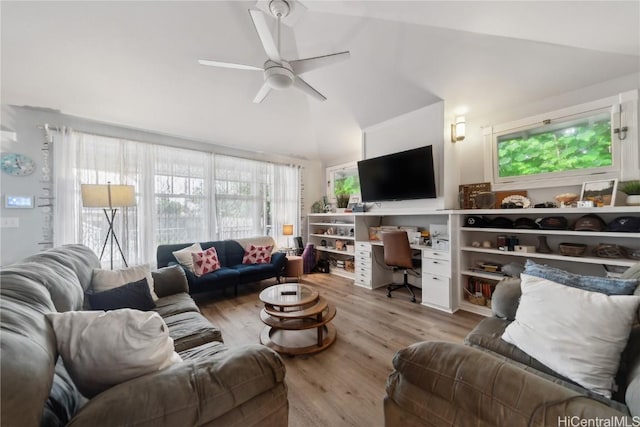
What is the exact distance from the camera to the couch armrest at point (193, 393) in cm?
66

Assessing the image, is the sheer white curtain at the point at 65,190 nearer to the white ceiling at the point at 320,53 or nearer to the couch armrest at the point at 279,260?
the white ceiling at the point at 320,53

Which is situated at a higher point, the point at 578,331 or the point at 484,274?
the point at 578,331

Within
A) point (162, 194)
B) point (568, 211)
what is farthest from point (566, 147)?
point (162, 194)

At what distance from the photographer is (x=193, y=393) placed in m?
0.75

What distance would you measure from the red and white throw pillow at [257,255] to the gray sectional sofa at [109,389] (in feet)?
9.22

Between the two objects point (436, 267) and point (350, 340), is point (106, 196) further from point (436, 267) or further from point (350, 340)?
point (436, 267)

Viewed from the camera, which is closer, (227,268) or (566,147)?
(566,147)

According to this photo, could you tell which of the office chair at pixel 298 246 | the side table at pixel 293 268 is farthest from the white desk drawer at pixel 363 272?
the office chair at pixel 298 246

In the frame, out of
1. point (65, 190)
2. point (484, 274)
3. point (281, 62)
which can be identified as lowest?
point (484, 274)

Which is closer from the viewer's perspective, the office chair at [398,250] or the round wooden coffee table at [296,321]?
the round wooden coffee table at [296,321]

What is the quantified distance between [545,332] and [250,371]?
138cm

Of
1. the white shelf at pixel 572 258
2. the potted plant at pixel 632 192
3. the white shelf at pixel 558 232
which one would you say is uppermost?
the potted plant at pixel 632 192

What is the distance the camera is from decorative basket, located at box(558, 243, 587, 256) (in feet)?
7.39

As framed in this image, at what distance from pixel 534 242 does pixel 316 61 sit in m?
3.14
